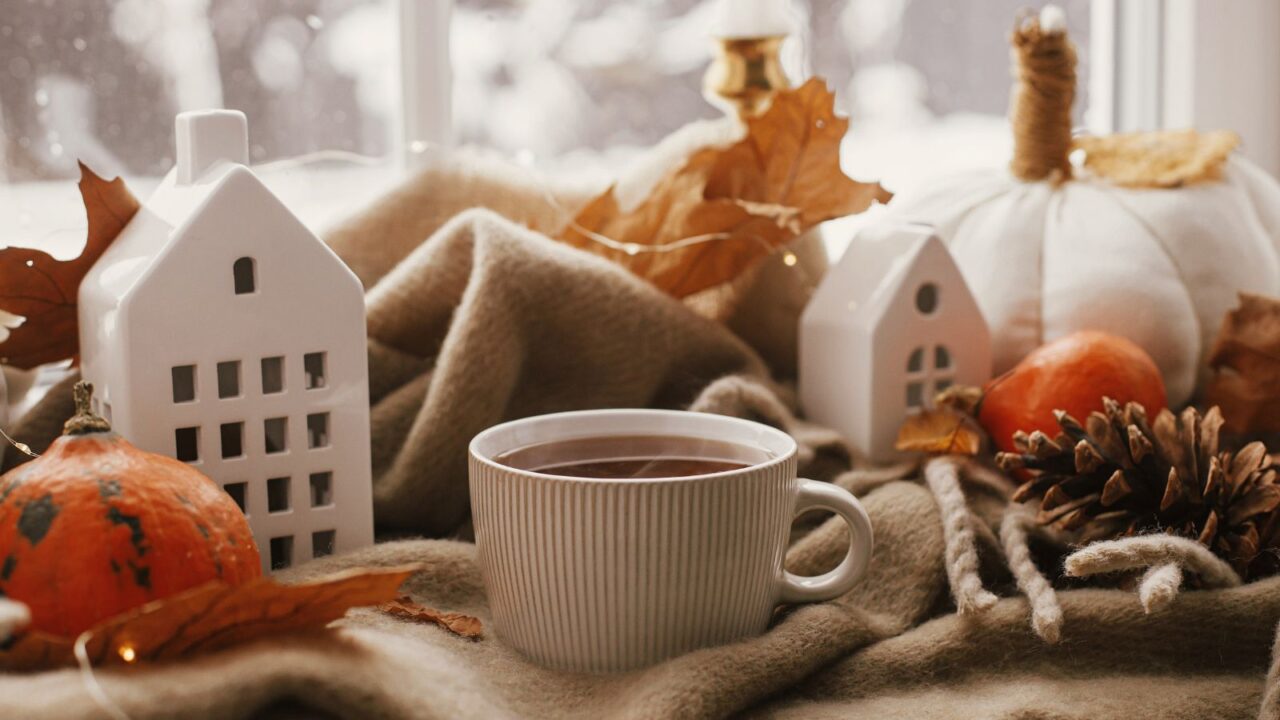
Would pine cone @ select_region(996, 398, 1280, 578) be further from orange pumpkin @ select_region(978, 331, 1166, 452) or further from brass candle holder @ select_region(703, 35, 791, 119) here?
brass candle holder @ select_region(703, 35, 791, 119)

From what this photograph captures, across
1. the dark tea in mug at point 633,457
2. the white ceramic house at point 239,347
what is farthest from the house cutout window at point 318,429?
the dark tea in mug at point 633,457

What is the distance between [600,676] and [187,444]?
0.77 ft

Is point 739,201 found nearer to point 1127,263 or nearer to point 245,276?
point 1127,263

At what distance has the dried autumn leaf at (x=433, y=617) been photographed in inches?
23.7

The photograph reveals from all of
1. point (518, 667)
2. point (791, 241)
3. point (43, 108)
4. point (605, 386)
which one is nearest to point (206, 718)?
point (518, 667)

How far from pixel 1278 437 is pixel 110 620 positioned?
680 millimetres

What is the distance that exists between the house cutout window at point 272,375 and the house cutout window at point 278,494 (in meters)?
0.05

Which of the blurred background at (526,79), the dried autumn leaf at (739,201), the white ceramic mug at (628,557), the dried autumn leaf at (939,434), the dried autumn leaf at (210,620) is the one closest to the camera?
the dried autumn leaf at (210,620)

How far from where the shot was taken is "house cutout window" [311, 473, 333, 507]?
66 cm

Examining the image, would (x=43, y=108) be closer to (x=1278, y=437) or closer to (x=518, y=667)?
(x=518, y=667)

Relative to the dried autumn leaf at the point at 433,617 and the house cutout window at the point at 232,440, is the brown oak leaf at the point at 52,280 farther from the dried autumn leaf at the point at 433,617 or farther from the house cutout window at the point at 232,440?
the dried autumn leaf at the point at 433,617

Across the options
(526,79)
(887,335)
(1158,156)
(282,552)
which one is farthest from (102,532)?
(526,79)

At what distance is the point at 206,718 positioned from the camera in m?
0.44

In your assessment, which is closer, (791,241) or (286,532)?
(286,532)
